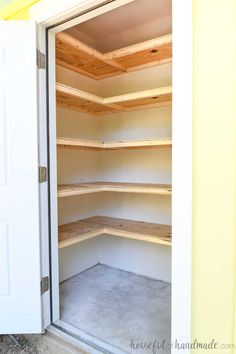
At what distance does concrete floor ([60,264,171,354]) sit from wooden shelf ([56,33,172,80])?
6.90ft

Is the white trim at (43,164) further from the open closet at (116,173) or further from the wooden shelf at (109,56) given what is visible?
the wooden shelf at (109,56)

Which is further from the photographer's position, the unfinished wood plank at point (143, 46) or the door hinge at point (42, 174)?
the unfinished wood plank at point (143, 46)

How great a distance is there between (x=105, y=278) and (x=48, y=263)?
3.37 ft

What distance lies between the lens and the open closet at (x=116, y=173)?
1919 mm

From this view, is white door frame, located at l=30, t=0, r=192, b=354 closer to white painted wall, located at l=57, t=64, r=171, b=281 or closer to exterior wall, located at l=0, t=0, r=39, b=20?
exterior wall, located at l=0, t=0, r=39, b=20

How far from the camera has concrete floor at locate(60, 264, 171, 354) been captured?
1670 millimetres

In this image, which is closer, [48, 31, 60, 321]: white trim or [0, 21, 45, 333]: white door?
[0, 21, 45, 333]: white door

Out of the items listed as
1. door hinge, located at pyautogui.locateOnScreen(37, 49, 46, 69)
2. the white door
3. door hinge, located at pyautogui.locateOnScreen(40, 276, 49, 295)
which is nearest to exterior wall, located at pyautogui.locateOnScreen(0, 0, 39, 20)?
the white door

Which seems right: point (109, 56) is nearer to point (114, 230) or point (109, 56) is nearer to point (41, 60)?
point (41, 60)
